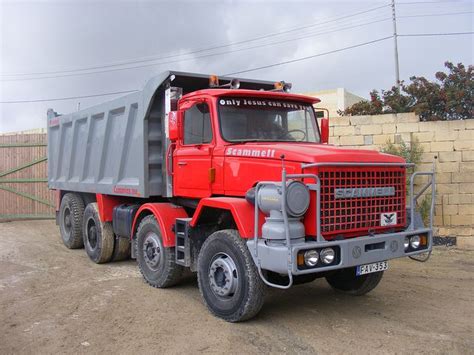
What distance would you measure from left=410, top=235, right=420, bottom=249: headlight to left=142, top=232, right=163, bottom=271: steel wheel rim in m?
3.25

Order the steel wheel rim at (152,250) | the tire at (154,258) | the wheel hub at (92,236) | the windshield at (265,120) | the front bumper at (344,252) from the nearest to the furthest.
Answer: the front bumper at (344,252)
the windshield at (265,120)
the tire at (154,258)
the steel wheel rim at (152,250)
the wheel hub at (92,236)

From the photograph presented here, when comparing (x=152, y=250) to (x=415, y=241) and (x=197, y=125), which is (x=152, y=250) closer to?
(x=197, y=125)

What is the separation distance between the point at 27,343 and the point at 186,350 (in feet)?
5.27

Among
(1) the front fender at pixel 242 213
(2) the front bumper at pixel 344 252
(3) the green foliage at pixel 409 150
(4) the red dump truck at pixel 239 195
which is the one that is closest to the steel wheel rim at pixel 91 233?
(4) the red dump truck at pixel 239 195

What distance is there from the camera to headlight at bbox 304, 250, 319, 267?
4.55m

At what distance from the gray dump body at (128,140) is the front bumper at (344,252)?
103 inches

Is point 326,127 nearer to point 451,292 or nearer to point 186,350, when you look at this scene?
point 451,292

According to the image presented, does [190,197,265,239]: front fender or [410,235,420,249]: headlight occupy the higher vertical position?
[190,197,265,239]: front fender

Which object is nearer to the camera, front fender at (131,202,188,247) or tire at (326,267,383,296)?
tire at (326,267,383,296)

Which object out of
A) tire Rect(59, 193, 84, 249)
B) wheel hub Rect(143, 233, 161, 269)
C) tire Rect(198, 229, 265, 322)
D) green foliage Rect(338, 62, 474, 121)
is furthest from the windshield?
green foliage Rect(338, 62, 474, 121)

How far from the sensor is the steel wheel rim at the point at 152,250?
6.80 m

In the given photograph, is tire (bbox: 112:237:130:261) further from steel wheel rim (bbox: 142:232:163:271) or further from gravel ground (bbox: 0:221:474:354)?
steel wheel rim (bbox: 142:232:163:271)

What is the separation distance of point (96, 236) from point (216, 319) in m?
4.06

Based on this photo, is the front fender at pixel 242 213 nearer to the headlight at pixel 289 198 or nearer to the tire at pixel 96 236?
the headlight at pixel 289 198
